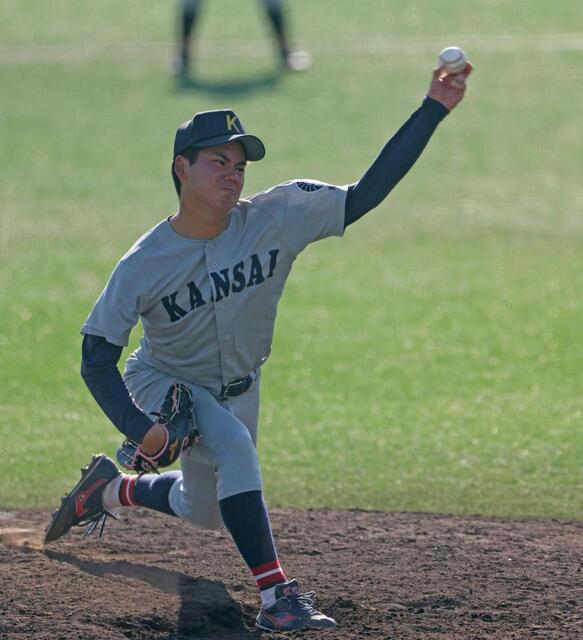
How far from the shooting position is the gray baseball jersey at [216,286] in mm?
4656

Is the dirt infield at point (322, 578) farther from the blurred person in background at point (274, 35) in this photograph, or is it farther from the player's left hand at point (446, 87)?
the blurred person in background at point (274, 35)

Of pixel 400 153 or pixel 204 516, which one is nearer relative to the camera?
pixel 400 153

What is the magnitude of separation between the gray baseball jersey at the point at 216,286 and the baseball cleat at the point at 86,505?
83 centimetres

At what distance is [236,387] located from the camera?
4949mm

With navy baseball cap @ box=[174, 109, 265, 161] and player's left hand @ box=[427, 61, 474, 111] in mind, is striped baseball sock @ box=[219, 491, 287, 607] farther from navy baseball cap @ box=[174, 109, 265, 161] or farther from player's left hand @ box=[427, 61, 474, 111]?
player's left hand @ box=[427, 61, 474, 111]

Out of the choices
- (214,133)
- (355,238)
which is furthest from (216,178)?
(355,238)

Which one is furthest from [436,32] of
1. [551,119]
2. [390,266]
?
[390,266]

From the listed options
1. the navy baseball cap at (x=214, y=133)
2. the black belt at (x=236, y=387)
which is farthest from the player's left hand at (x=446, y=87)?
the black belt at (x=236, y=387)

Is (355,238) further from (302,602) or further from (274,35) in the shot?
(302,602)

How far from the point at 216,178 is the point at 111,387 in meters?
0.84

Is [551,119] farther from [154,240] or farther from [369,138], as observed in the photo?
[154,240]

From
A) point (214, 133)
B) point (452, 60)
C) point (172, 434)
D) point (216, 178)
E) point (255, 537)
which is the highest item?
point (452, 60)

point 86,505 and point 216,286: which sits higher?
point 216,286

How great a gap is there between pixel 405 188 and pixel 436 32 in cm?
527
